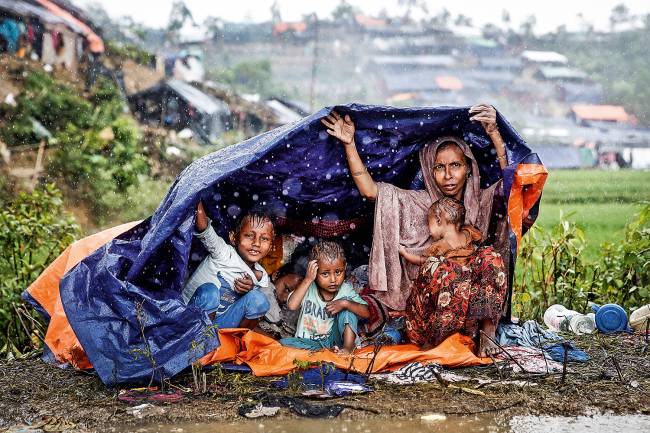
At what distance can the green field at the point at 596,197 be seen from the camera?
34.0 feet

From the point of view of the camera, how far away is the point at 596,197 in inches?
446

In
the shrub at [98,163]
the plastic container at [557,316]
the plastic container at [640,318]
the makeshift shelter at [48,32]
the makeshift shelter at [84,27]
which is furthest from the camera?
the makeshift shelter at [84,27]

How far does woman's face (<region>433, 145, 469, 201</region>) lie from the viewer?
Answer: 4.80 meters

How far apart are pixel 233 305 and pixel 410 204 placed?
124cm

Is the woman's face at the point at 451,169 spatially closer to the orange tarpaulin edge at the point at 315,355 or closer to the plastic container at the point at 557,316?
the orange tarpaulin edge at the point at 315,355

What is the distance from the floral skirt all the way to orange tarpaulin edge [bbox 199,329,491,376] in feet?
0.40

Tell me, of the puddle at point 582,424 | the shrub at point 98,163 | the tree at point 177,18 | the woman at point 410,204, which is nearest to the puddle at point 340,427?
the puddle at point 582,424

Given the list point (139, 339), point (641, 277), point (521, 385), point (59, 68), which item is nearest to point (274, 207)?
point (139, 339)

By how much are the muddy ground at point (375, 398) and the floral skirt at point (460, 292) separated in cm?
27

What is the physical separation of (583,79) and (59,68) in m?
8.08

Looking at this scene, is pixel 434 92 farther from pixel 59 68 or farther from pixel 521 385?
pixel 521 385

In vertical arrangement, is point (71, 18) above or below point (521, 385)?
above

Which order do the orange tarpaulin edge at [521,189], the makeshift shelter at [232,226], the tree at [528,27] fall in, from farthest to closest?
the tree at [528,27] → the orange tarpaulin edge at [521,189] → the makeshift shelter at [232,226]

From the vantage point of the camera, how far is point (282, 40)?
12.9 meters
